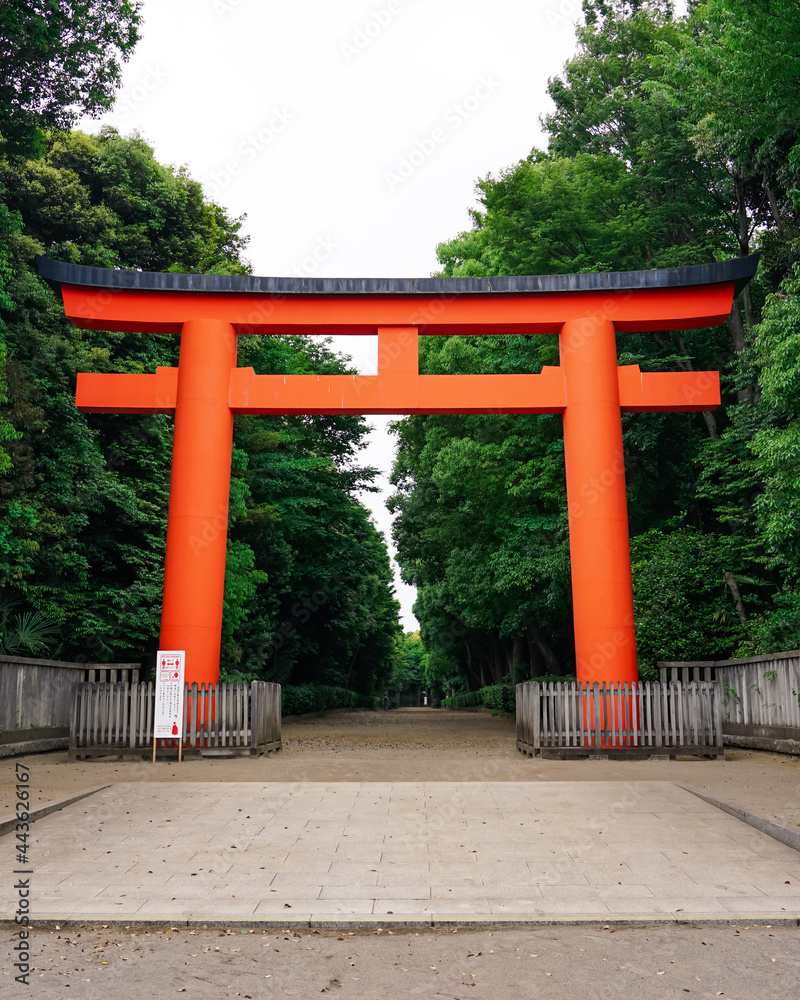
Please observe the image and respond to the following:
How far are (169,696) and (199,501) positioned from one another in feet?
11.7

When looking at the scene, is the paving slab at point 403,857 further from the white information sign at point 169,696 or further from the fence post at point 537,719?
the fence post at point 537,719

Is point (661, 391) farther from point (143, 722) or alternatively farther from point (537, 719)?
point (143, 722)

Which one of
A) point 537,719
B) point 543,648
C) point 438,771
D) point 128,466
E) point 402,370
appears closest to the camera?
point 438,771

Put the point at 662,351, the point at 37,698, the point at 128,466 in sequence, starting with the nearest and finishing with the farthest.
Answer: the point at 37,698 < the point at 128,466 < the point at 662,351

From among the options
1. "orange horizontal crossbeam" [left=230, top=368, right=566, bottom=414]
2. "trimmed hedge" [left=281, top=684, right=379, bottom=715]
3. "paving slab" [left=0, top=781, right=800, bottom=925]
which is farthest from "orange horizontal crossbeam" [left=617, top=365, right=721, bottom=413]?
"trimmed hedge" [left=281, top=684, right=379, bottom=715]

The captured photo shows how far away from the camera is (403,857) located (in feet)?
23.1

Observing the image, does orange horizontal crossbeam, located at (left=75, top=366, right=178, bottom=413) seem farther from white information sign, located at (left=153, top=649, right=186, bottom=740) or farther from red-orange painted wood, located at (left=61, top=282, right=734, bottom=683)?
white information sign, located at (left=153, top=649, right=186, bottom=740)

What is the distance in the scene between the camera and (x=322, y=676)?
127ft

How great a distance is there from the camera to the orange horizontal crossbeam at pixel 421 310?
50.9 ft

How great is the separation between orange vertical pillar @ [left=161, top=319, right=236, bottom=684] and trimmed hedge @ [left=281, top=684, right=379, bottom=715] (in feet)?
49.0

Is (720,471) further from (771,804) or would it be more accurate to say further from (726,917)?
(726,917)

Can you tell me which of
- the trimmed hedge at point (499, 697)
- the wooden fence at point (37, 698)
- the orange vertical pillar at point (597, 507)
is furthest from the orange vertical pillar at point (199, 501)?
the trimmed hedge at point (499, 697)

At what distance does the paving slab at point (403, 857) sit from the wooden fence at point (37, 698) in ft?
16.8

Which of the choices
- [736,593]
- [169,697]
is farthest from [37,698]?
[736,593]
